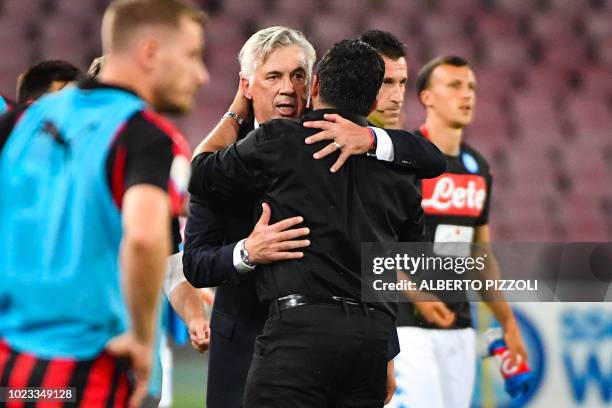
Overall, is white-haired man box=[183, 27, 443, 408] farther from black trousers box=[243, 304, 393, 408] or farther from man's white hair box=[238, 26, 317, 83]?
black trousers box=[243, 304, 393, 408]

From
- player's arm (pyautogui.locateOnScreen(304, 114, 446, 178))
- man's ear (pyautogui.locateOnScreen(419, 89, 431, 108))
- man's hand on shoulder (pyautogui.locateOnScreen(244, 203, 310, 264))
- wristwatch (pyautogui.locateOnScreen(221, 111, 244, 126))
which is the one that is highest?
man's ear (pyautogui.locateOnScreen(419, 89, 431, 108))

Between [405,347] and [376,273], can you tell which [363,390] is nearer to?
[376,273]

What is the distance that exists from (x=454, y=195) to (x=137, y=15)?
121 inches

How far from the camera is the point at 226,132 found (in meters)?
3.35

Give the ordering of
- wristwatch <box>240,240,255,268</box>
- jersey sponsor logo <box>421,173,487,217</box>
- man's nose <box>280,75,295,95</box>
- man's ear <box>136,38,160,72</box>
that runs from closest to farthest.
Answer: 1. man's ear <box>136,38,160,72</box>
2. wristwatch <box>240,240,255,268</box>
3. man's nose <box>280,75,295,95</box>
4. jersey sponsor logo <box>421,173,487,217</box>

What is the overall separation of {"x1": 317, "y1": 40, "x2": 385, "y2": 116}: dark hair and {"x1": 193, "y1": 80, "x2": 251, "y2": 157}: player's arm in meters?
0.43

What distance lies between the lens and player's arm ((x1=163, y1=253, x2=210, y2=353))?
11.6ft

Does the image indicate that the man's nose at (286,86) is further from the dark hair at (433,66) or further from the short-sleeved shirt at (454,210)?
the dark hair at (433,66)

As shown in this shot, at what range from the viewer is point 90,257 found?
2.24m

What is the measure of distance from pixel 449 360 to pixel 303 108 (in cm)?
209

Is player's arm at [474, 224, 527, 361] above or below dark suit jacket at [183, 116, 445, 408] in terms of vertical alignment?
below

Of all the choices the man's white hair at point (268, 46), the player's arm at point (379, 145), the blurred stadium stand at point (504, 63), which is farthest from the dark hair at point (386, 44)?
the blurred stadium stand at point (504, 63)

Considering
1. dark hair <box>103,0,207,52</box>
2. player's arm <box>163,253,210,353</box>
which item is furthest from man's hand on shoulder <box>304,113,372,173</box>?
player's arm <box>163,253,210,353</box>

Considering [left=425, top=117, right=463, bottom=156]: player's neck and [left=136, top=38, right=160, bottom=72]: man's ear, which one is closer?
[left=136, top=38, right=160, bottom=72]: man's ear
